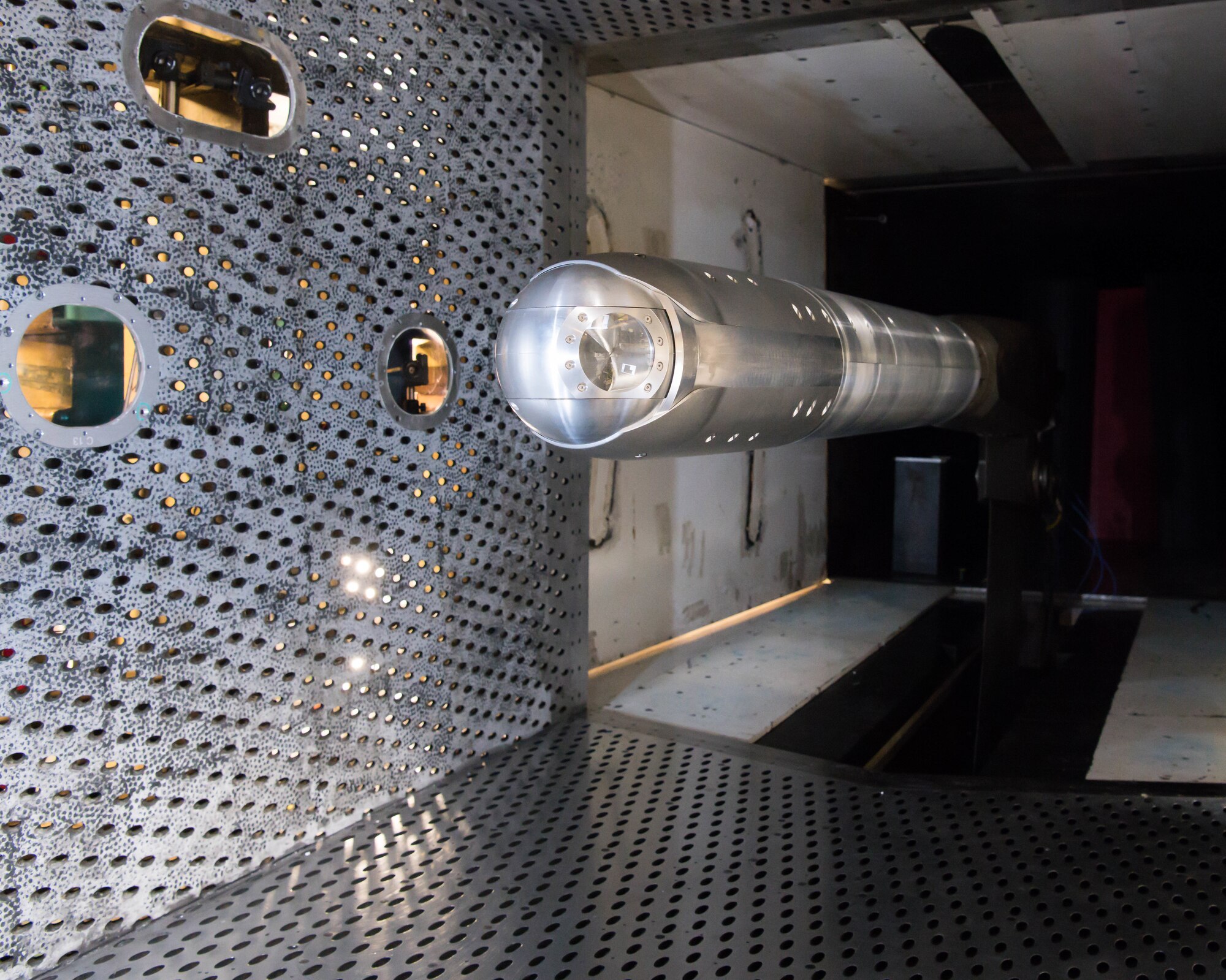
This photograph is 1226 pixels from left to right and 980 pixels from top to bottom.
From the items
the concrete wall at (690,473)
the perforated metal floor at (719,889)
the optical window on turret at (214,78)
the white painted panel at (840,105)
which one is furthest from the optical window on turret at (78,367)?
the white painted panel at (840,105)

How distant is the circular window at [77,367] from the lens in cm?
83

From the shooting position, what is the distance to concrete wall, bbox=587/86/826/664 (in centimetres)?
205

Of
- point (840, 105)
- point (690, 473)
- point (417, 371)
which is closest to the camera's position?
point (417, 371)

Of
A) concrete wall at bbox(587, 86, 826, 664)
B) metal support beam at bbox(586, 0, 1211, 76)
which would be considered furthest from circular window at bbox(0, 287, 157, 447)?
concrete wall at bbox(587, 86, 826, 664)

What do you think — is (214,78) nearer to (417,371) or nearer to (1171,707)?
(417,371)

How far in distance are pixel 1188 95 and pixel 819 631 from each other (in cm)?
150

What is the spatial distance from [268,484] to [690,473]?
1.43 meters

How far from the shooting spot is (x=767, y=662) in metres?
2.10

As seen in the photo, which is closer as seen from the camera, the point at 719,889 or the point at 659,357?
the point at 659,357

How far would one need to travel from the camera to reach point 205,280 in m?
0.97

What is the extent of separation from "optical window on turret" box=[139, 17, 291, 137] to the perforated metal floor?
82 cm

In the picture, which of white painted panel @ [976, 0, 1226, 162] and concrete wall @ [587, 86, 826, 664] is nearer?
white painted panel @ [976, 0, 1226, 162]

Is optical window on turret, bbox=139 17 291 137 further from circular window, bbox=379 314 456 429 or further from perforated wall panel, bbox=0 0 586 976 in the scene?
circular window, bbox=379 314 456 429

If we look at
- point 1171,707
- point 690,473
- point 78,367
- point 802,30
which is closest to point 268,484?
point 78,367
